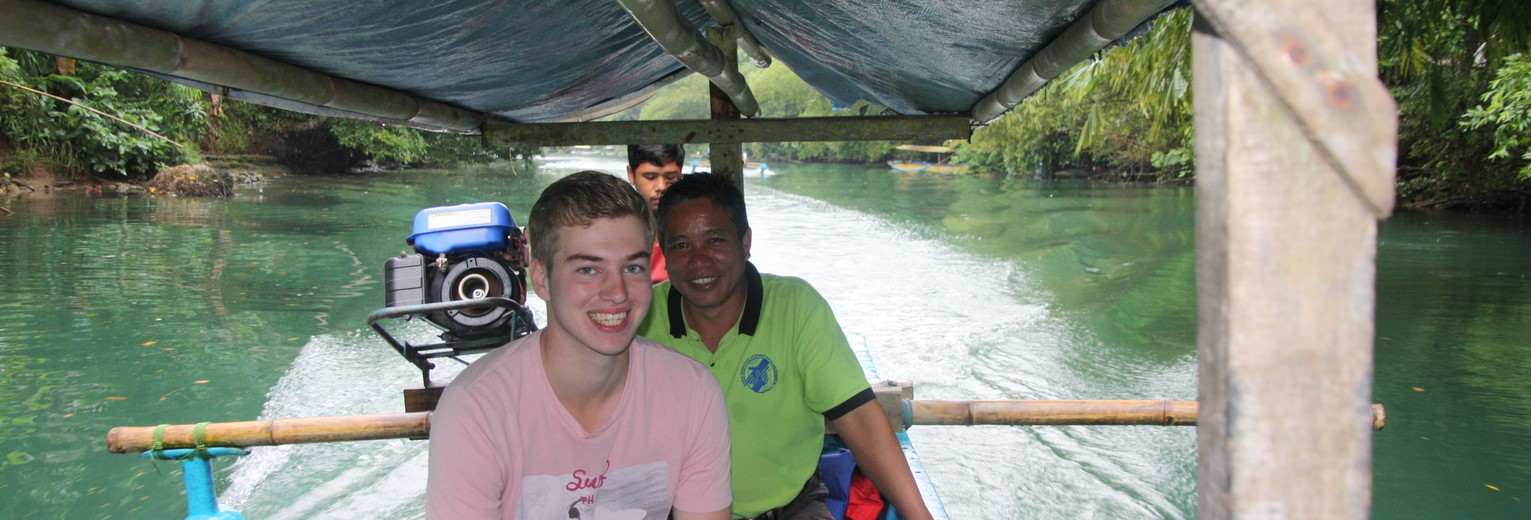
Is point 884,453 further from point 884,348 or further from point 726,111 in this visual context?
point 884,348

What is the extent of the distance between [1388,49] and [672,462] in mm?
5769

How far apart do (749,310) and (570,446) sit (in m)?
0.69

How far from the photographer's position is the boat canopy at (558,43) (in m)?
1.90

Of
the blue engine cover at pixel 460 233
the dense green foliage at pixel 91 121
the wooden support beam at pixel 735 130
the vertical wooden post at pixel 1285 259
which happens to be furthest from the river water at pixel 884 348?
the vertical wooden post at pixel 1285 259

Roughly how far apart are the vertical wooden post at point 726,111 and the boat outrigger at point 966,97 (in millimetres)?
11

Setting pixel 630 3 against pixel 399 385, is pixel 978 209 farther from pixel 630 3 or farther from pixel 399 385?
pixel 630 3

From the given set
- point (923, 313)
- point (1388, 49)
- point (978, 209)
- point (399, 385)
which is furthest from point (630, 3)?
point (978, 209)

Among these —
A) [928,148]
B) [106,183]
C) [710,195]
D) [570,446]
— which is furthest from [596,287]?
[928,148]

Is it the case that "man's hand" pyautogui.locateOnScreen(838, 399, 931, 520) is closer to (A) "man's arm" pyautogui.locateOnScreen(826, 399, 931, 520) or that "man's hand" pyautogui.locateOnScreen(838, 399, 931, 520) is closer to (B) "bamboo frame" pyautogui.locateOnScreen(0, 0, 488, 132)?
(A) "man's arm" pyautogui.locateOnScreen(826, 399, 931, 520)

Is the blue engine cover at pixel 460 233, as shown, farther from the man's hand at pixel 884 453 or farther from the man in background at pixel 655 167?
the man's hand at pixel 884 453

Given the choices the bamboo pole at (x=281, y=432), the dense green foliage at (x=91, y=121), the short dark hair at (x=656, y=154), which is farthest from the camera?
the dense green foliage at (x=91, y=121)

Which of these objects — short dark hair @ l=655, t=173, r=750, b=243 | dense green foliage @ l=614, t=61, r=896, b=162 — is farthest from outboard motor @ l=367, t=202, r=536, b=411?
dense green foliage @ l=614, t=61, r=896, b=162

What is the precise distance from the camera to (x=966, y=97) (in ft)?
12.4

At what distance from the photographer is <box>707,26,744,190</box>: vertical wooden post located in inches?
137
